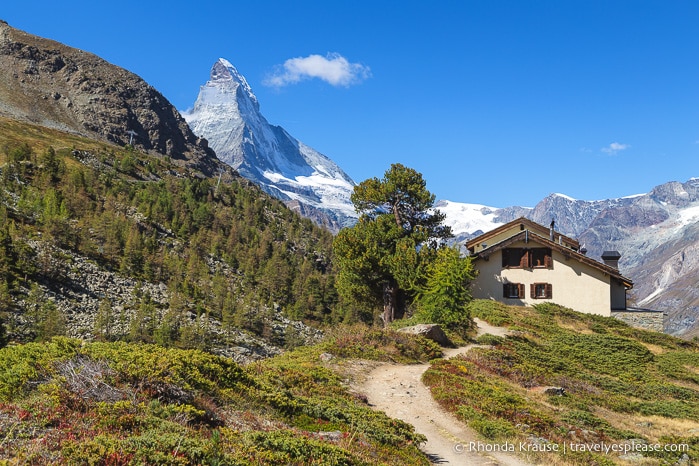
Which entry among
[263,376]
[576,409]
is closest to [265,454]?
[263,376]

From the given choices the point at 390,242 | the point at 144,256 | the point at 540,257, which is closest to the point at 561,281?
the point at 540,257

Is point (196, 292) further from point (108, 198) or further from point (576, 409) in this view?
point (576, 409)

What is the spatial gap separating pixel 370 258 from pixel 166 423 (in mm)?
26982

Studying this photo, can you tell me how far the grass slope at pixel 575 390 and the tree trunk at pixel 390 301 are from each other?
6898 mm

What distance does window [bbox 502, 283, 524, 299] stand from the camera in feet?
152

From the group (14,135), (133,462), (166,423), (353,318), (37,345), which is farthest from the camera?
(14,135)

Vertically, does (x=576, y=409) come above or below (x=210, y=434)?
below

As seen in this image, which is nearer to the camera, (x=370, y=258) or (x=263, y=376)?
(x=263, y=376)

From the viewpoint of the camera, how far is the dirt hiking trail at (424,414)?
12352 millimetres

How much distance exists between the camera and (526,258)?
46.4 meters

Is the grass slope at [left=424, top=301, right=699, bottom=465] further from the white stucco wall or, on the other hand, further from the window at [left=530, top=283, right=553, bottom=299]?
the window at [left=530, top=283, right=553, bottom=299]

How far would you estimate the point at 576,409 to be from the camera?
18.3 metres

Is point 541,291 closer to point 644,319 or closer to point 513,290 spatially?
point 513,290

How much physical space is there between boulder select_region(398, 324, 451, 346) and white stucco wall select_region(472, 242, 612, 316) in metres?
21.6
